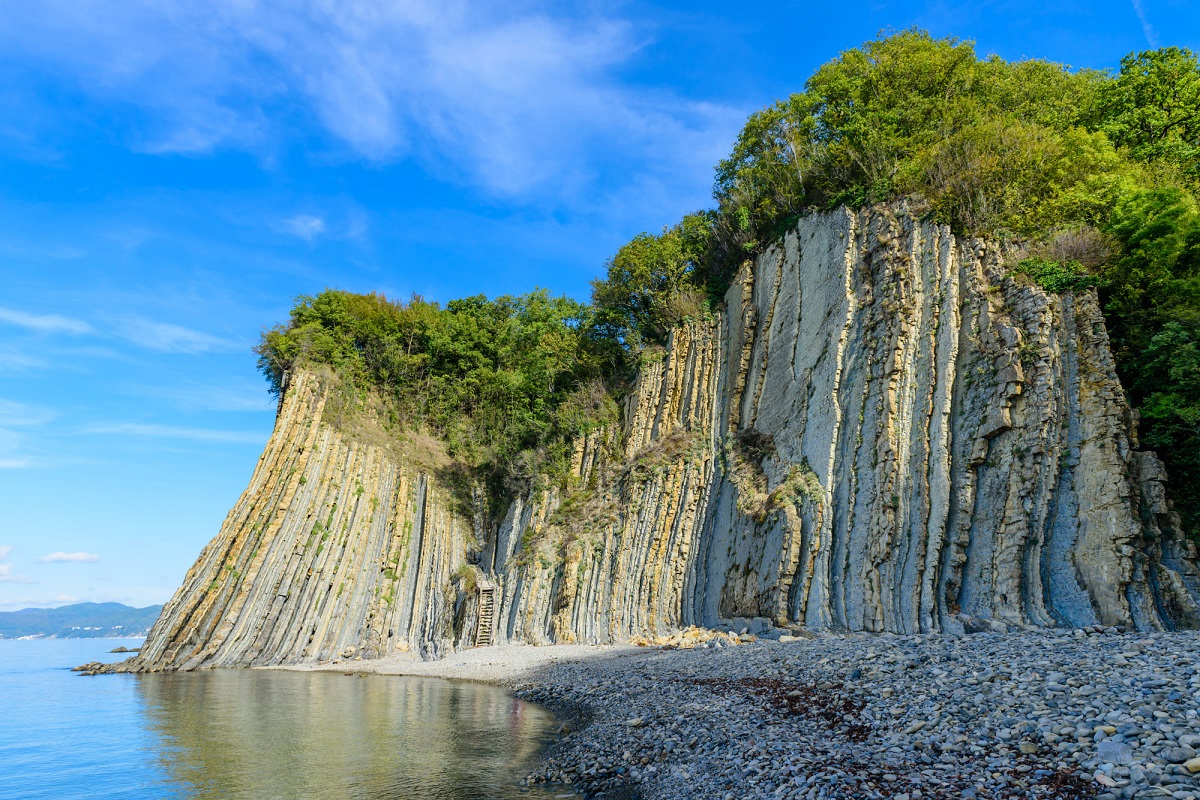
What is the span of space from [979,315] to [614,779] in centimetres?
1497

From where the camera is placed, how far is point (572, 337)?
3981 cm

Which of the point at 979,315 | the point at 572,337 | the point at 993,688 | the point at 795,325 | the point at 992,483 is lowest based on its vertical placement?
the point at 993,688

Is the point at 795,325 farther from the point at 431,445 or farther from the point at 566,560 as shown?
the point at 431,445

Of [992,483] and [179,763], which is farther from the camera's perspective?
[992,483]

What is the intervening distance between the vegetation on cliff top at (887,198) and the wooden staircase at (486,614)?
710 centimetres

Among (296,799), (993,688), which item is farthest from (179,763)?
(993,688)

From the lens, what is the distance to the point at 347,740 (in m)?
14.2

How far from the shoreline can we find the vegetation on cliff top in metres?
7.82

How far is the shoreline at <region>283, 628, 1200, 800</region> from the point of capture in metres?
6.12

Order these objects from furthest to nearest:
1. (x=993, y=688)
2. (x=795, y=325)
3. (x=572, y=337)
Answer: (x=572, y=337) < (x=795, y=325) < (x=993, y=688)

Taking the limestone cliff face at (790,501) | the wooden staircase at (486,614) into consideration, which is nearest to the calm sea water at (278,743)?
the wooden staircase at (486,614)

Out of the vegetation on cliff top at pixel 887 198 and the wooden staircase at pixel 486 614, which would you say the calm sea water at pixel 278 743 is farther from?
the vegetation on cliff top at pixel 887 198

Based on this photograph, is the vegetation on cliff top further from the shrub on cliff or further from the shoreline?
the shoreline

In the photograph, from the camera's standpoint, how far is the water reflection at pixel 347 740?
10.9 metres
